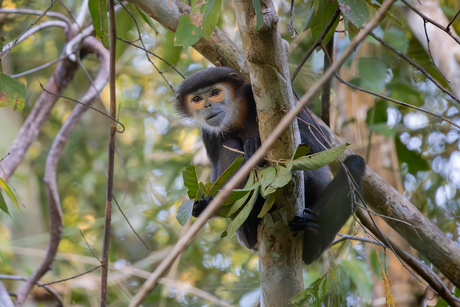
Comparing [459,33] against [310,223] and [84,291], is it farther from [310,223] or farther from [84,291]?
[84,291]

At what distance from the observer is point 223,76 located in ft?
12.1

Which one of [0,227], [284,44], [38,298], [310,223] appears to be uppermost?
[284,44]

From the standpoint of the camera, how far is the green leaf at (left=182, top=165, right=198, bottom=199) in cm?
237

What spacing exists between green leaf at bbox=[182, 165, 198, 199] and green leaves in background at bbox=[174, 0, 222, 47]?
2.36 feet

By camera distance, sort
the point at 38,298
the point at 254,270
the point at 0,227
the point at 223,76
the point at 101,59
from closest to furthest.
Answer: the point at 223,76 < the point at 101,59 < the point at 38,298 < the point at 254,270 < the point at 0,227

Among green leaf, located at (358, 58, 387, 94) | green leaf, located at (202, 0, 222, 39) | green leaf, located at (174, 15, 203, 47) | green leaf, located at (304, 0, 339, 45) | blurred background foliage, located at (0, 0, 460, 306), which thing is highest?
green leaf, located at (304, 0, 339, 45)

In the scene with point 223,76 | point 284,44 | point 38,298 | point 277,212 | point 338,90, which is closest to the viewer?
point 284,44

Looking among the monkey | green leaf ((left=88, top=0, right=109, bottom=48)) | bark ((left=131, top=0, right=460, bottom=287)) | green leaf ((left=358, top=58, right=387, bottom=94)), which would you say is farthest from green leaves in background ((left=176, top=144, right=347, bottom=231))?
green leaf ((left=358, top=58, right=387, bottom=94))

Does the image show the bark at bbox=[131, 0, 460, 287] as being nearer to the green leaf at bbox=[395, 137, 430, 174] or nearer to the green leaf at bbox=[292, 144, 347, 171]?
the green leaf at bbox=[292, 144, 347, 171]

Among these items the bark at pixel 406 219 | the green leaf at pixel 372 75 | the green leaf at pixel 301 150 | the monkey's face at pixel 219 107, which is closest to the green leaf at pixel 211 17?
the green leaf at pixel 301 150

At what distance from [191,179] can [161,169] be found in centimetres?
449

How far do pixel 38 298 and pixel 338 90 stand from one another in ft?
17.2

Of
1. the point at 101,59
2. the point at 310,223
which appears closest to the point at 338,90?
the point at 101,59

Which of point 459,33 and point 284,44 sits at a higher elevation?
point 459,33
